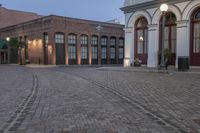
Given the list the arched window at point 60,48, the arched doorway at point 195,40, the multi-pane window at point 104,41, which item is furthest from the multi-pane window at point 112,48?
the arched doorway at point 195,40

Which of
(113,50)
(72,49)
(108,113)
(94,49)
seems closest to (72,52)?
(72,49)

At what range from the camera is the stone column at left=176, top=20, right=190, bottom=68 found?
64.4 ft

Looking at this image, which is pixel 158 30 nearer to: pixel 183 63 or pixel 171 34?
pixel 171 34

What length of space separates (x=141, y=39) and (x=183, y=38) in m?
4.54

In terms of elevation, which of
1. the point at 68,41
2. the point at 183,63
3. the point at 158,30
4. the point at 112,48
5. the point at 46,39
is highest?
the point at 46,39

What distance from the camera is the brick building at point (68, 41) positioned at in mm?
36188

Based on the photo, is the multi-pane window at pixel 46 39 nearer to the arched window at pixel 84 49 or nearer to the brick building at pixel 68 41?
the brick building at pixel 68 41

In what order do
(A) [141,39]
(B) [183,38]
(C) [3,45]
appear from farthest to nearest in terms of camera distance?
(C) [3,45] < (A) [141,39] < (B) [183,38]

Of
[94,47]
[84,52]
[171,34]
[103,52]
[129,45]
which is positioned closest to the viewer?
[171,34]

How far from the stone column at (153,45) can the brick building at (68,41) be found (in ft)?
53.5

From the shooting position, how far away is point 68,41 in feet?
123

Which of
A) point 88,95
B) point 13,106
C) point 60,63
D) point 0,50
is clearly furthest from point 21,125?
point 0,50

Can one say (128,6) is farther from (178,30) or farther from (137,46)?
(178,30)

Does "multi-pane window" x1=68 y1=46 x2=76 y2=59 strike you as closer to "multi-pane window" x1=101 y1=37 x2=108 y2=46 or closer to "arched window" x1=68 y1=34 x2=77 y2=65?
"arched window" x1=68 y1=34 x2=77 y2=65
